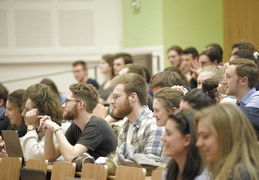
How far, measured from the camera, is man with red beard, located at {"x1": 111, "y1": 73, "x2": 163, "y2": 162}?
153 inches

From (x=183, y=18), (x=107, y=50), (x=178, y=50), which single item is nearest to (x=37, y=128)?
(x=178, y=50)

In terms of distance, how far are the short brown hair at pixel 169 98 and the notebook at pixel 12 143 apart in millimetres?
1422

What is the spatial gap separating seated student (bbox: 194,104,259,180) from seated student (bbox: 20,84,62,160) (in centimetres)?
247

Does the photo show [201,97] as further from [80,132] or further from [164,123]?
[80,132]

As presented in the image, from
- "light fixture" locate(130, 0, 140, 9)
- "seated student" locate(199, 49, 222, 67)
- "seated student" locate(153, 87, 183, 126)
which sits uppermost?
"light fixture" locate(130, 0, 140, 9)

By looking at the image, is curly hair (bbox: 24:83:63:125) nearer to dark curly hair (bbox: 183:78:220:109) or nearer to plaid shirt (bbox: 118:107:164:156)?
plaid shirt (bbox: 118:107:164:156)

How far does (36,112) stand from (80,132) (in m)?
0.49

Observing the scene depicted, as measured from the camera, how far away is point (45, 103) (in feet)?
15.9

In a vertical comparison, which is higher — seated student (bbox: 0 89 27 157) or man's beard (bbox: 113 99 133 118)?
man's beard (bbox: 113 99 133 118)

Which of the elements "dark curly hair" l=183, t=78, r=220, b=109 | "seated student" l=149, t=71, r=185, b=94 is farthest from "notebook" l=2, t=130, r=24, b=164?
"dark curly hair" l=183, t=78, r=220, b=109

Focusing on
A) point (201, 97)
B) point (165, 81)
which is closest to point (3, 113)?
point (165, 81)

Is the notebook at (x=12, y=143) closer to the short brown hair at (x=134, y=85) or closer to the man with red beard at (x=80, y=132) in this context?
the man with red beard at (x=80, y=132)

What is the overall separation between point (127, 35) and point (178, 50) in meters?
2.54

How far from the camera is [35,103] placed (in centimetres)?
482
